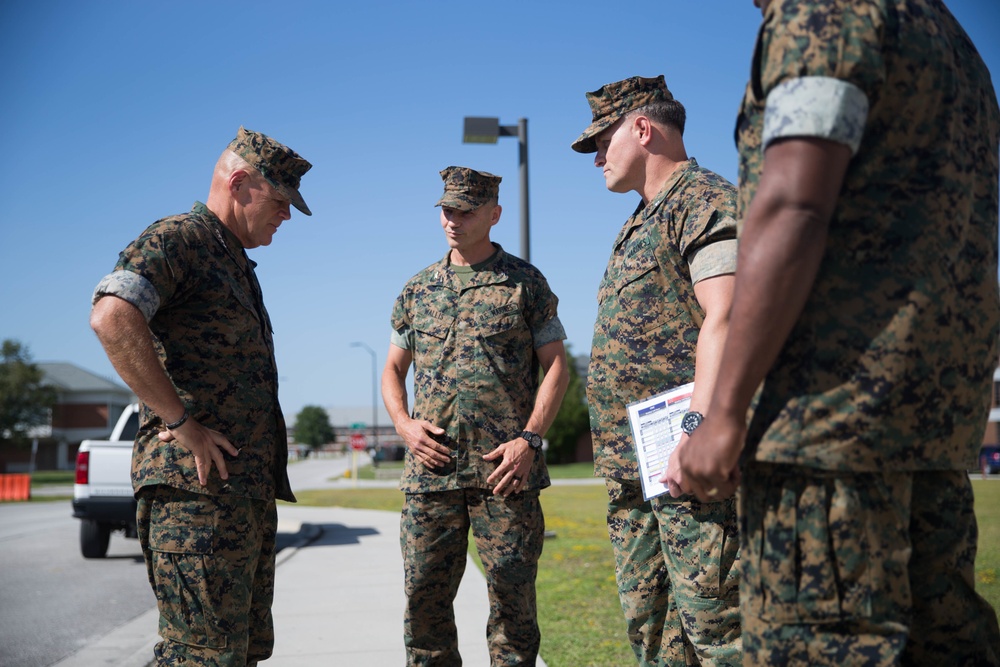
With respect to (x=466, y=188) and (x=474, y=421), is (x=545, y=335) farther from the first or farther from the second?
(x=466, y=188)

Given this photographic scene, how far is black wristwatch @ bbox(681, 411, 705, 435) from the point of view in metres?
2.59

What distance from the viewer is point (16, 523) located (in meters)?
16.9

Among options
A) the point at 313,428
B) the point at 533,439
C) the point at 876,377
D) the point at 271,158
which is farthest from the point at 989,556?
the point at 313,428

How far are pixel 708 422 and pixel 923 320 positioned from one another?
0.46 m

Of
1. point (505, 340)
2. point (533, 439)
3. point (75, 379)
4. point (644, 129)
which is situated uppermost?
point (75, 379)

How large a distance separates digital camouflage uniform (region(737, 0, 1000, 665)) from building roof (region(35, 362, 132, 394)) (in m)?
90.8

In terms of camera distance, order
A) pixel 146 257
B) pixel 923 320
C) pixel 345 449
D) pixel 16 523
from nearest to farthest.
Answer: pixel 923 320 < pixel 146 257 < pixel 16 523 < pixel 345 449

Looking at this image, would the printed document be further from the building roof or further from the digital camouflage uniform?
the building roof

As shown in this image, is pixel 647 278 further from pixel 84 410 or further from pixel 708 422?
pixel 84 410

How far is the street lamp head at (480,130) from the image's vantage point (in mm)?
10930

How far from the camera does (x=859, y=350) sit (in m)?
1.71

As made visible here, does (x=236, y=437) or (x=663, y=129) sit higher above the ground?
(x=663, y=129)

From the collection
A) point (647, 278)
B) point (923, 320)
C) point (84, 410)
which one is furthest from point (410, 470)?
point (84, 410)

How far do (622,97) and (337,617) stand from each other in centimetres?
458
